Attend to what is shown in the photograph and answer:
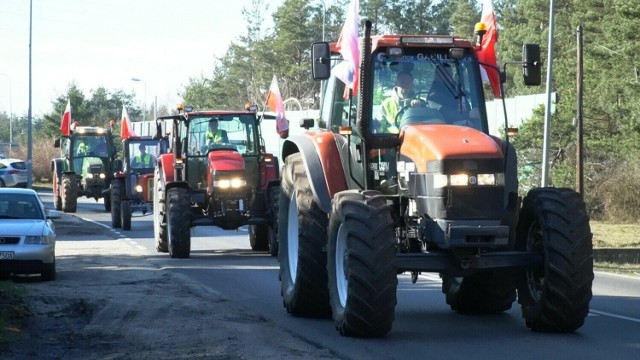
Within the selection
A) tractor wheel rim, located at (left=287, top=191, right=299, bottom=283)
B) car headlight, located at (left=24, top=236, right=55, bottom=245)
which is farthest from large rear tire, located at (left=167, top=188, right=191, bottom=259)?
tractor wheel rim, located at (left=287, top=191, right=299, bottom=283)

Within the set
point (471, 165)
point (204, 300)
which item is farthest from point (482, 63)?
point (204, 300)

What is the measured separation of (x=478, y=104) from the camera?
12.6m

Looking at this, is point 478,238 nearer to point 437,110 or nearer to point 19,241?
point 437,110

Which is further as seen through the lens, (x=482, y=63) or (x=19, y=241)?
(x=19, y=241)

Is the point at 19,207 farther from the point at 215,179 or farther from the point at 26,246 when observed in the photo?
the point at 215,179

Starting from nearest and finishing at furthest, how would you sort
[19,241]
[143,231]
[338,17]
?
[19,241]
[143,231]
[338,17]

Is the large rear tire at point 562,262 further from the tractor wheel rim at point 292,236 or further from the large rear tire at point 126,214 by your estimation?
the large rear tire at point 126,214

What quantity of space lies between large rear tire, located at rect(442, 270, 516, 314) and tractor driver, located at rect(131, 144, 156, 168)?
69.6ft

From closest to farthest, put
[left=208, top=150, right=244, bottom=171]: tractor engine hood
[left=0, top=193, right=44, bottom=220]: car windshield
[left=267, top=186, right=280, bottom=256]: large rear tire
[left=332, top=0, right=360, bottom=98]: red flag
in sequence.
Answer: [left=332, top=0, right=360, bottom=98]: red flag
[left=0, top=193, right=44, bottom=220]: car windshield
[left=267, top=186, right=280, bottom=256]: large rear tire
[left=208, top=150, right=244, bottom=171]: tractor engine hood

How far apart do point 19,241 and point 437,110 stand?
831 centimetres

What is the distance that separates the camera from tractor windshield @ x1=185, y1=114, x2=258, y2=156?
78.3 feet

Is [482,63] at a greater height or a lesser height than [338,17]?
lesser

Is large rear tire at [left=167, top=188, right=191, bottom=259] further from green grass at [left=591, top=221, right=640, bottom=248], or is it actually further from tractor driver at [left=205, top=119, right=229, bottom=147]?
green grass at [left=591, top=221, right=640, bottom=248]

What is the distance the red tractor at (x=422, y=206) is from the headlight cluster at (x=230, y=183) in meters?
9.68
